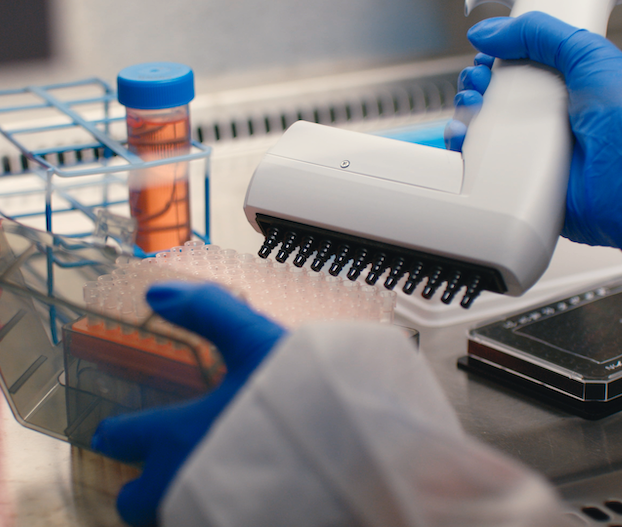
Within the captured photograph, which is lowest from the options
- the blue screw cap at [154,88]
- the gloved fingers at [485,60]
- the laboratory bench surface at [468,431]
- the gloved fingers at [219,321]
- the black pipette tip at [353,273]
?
the laboratory bench surface at [468,431]

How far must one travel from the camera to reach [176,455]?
0.42 m

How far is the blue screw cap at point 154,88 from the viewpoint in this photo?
762mm

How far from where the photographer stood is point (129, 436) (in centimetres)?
44

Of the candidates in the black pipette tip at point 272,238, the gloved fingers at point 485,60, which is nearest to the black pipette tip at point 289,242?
the black pipette tip at point 272,238

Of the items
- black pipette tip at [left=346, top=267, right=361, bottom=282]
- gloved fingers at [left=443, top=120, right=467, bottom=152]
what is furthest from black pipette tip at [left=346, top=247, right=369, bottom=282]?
gloved fingers at [left=443, top=120, right=467, bottom=152]

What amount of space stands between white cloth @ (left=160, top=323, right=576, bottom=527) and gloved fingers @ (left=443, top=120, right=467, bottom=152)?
41 centimetres

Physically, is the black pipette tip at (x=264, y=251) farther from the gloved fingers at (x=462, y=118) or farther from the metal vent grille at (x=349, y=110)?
the metal vent grille at (x=349, y=110)

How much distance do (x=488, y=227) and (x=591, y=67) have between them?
25cm

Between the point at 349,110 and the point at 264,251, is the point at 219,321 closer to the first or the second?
the point at 264,251

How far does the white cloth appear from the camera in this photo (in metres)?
0.34

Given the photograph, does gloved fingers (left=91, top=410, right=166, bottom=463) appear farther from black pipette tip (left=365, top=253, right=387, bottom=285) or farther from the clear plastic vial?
the clear plastic vial

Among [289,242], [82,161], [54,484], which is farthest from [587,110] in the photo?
[82,161]

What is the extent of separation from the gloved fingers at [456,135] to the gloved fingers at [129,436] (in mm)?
432

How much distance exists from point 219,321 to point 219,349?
19mm
